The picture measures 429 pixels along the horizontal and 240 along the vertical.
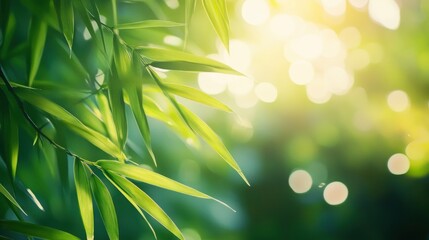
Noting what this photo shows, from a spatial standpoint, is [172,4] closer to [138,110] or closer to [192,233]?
[138,110]

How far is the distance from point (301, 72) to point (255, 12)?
0.39 m

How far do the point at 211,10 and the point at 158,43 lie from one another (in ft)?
1.57

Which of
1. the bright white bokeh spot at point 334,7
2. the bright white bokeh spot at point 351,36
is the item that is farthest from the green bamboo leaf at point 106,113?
the bright white bokeh spot at point 351,36

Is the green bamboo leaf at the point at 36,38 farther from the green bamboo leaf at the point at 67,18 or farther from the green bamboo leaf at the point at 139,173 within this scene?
the green bamboo leaf at the point at 139,173

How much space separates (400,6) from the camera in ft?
6.97

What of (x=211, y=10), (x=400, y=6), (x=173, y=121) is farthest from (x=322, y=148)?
(x=211, y=10)

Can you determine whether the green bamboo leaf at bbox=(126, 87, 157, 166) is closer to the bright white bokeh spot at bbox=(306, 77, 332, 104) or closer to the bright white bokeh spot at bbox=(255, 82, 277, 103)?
the bright white bokeh spot at bbox=(255, 82, 277, 103)

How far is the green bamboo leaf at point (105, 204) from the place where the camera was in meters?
0.77

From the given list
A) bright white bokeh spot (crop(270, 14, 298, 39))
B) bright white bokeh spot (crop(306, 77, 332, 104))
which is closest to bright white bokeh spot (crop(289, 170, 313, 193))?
bright white bokeh spot (crop(306, 77, 332, 104))

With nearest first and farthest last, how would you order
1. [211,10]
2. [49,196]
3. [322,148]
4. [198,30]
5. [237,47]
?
[211,10] < [49,196] < [198,30] < [237,47] < [322,148]

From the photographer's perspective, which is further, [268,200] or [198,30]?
[268,200]

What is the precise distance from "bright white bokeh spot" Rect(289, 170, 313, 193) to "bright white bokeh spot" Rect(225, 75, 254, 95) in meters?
0.42

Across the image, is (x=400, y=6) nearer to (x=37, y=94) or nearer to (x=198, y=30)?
(x=198, y=30)

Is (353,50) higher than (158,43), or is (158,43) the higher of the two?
(353,50)
